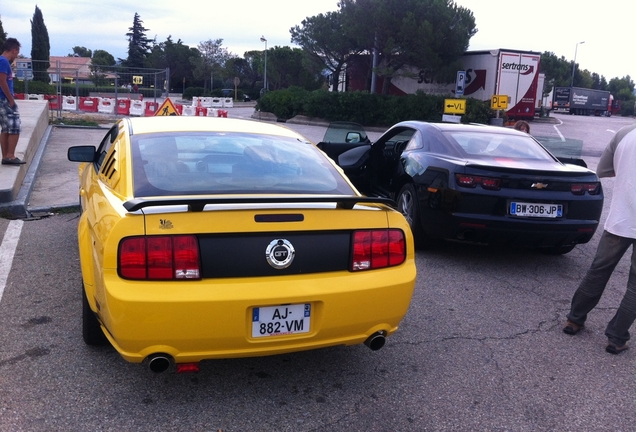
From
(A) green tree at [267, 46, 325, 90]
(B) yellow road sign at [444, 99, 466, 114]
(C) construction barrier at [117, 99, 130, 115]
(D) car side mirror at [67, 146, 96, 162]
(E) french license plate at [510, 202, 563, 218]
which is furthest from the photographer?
(A) green tree at [267, 46, 325, 90]

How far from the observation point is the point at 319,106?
32.8 meters

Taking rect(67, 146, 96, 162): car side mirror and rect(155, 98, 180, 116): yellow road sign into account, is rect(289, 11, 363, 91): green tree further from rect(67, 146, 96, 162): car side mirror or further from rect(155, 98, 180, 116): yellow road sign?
rect(67, 146, 96, 162): car side mirror

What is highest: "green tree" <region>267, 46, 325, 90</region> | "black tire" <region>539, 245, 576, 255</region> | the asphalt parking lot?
"green tree" <region>267, 46, 325, 90</region>

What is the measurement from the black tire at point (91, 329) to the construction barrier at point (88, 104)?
2441 centimetres

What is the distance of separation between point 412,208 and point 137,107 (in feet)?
69.9

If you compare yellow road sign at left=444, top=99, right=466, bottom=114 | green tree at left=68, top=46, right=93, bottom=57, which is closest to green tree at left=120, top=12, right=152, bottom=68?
green tree at left=68, top=46, right=93, bottom=57

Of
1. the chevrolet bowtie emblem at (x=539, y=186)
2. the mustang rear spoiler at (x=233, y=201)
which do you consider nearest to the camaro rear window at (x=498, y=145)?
the chevrolet bowtie emblem at (x=539, y=186)

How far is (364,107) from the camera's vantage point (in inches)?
1243

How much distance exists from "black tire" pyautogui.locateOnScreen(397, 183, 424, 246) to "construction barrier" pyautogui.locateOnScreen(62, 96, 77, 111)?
2247 centimetres

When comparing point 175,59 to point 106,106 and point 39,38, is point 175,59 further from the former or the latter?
point 106,106

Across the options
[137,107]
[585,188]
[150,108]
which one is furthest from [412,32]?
[585,188]

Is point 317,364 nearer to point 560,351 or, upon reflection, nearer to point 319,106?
point 560,351

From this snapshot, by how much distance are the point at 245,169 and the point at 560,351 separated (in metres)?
2.38

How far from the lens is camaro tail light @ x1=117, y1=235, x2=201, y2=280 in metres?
2.85
